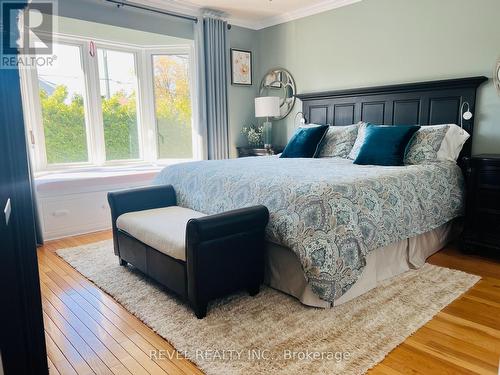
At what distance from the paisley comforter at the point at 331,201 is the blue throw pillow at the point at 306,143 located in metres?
0.58

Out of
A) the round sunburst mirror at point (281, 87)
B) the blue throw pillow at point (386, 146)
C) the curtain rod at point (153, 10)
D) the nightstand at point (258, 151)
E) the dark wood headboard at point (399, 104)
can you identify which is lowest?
the nightstand at point (258, 151)

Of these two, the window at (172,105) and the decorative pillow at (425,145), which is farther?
the window at (172,105)

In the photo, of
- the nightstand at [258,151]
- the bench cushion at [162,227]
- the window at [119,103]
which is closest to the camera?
the bench cushion at [162,227]

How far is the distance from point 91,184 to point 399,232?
305cm

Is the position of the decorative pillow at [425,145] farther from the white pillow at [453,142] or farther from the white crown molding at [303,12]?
the white crown molding at [303,12]

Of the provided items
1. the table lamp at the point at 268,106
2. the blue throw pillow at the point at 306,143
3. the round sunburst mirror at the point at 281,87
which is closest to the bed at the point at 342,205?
the blue throw pillow at the point at 306,143

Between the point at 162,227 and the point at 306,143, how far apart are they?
1.96m

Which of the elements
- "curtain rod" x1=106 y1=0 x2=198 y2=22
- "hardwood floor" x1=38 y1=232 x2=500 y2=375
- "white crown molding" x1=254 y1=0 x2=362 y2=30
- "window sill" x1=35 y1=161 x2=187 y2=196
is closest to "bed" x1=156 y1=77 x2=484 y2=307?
"hardwood floor" x1=38 y1=232 x2=500 y2=375

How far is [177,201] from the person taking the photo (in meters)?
3.10

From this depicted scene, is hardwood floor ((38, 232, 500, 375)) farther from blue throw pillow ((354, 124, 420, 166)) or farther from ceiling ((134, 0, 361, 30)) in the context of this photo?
ceiling ((134, 0, 361, 30))

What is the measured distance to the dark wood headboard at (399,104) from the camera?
3348mm

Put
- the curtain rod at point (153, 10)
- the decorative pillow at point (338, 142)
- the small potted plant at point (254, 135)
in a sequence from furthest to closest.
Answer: the small potted plant at point (254, 135)
the curtain rod at point (153, 10)
the decorative pillow at point (338, 142)

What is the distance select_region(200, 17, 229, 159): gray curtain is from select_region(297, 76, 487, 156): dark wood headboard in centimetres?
104

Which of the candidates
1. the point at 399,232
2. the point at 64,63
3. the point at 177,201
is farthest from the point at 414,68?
the point at 64,63
